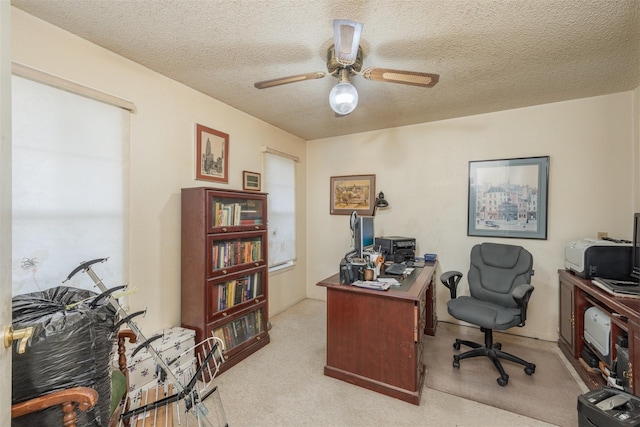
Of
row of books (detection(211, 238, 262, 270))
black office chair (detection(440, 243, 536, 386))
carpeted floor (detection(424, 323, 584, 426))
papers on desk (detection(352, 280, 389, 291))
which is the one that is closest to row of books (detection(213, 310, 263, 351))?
row of books (detection(211, 238, 262, 270))

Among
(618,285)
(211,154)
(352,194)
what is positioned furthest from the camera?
(352,194)

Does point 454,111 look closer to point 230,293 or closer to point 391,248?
point 391,248

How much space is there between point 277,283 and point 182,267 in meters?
1.51

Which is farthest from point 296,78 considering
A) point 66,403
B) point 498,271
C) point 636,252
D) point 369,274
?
point 636,252

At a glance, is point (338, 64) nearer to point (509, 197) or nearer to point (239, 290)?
point (239, 290)

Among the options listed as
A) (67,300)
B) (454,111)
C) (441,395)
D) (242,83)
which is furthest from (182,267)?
(454,111)

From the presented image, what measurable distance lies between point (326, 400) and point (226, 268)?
136 centimetres

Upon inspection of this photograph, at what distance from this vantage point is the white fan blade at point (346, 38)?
1.30 metres

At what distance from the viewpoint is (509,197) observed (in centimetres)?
297

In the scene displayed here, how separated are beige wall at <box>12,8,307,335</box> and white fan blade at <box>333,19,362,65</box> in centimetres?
161

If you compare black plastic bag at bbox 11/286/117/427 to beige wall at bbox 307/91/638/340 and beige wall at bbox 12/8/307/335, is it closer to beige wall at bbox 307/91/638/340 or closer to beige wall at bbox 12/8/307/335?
beige wall at bbox 12/8/307/335

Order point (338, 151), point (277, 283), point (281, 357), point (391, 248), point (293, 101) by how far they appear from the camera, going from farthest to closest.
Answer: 1. point (338, 151)
2. point (277, 283)
3. point (391, 248)
4. point (293, 101)
5. point (281, 357)

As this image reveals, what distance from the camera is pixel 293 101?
2740mm

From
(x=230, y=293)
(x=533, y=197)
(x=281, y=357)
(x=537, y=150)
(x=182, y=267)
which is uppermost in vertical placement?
(x=537, y=150)
